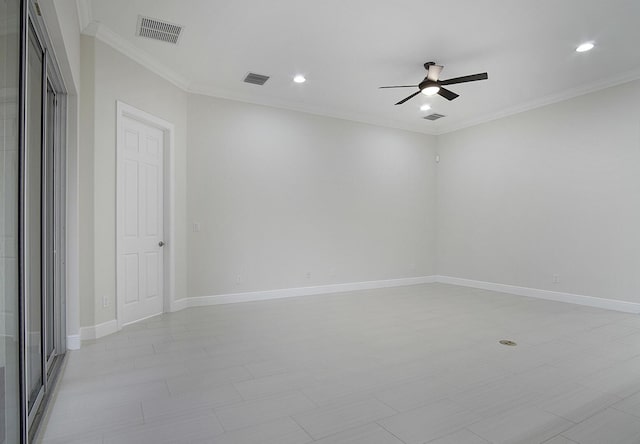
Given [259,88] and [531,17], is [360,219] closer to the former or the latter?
[259,88]

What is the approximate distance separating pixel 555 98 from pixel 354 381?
5574 millimetres

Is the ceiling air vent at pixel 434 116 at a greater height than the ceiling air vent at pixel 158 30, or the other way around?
the ceiling air vent at pixel 158 30

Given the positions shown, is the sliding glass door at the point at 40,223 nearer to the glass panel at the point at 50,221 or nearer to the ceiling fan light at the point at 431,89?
the glass panel at the point at 50,221

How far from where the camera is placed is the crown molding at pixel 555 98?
196 inches

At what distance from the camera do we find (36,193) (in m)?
2.53

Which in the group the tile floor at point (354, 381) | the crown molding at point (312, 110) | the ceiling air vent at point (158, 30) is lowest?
the tile floor at point (354, 381)

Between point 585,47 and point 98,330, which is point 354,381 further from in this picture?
point 585,47

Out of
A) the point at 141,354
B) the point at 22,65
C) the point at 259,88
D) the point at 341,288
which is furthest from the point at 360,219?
the point at 22,65

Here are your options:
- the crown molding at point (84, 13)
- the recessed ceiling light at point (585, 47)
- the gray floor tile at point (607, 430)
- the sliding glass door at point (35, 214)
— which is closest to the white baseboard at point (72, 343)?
the sliding glass door at point (35, 214)

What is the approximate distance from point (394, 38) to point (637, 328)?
14.3 ft

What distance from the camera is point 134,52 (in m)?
4.20

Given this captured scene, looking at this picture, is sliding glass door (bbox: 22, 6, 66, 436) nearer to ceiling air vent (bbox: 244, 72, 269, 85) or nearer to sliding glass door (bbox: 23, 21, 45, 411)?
sliding glass door (bbox: 23, 21, 45, 411)

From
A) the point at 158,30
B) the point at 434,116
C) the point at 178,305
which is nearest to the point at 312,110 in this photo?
the point at 434,116

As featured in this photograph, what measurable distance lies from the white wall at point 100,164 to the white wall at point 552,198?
19.3ft
